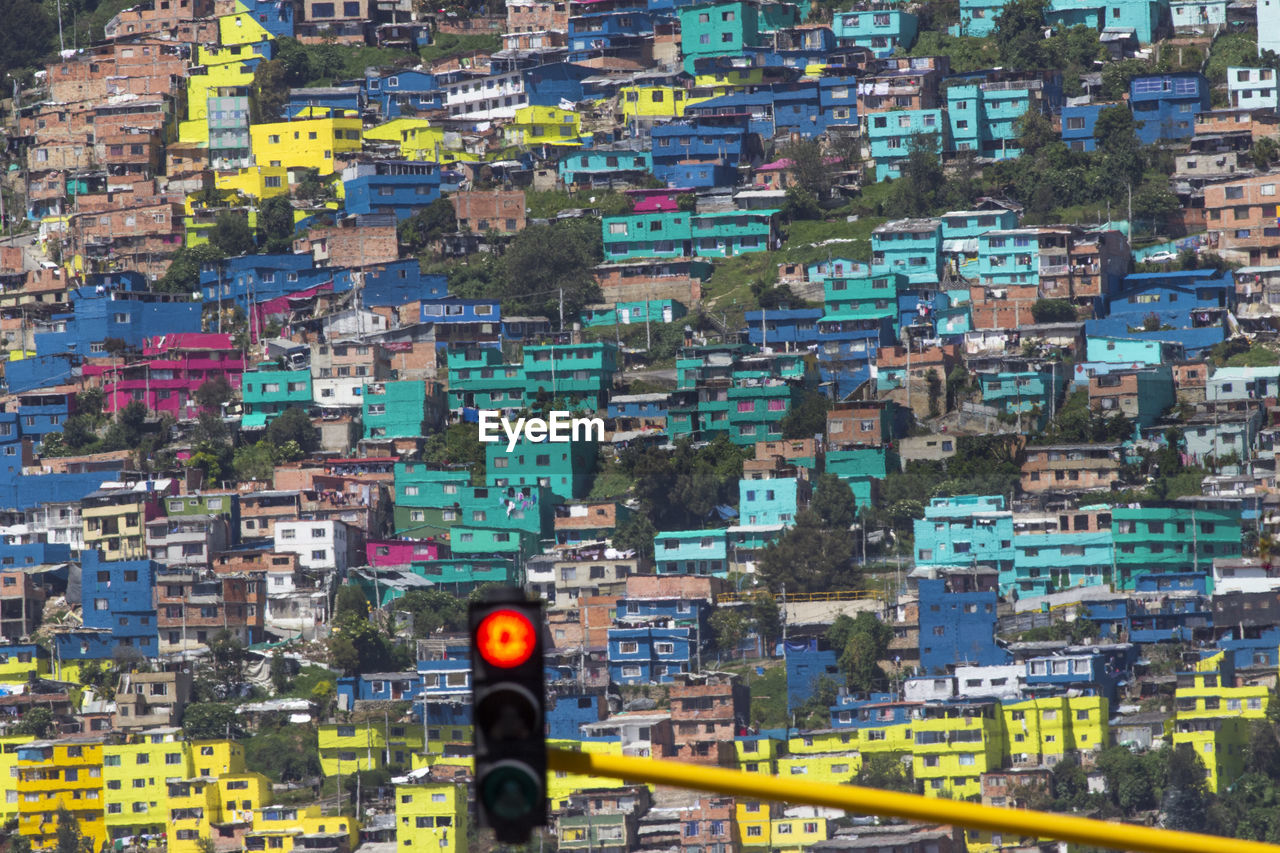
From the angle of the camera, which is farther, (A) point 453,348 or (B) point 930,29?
(B) point 930,29

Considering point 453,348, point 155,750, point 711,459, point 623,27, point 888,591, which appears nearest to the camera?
point 155,750

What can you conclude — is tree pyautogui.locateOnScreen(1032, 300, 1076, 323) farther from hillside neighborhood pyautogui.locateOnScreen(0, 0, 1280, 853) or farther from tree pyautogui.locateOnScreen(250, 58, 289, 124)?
tree pyautogui.locateOnScreen(250, 58, 289, 124)

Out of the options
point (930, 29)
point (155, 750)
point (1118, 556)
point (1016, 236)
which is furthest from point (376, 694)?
point (930, 29)

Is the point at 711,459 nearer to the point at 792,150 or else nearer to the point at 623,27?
the point at 792,150

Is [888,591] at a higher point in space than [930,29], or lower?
lower

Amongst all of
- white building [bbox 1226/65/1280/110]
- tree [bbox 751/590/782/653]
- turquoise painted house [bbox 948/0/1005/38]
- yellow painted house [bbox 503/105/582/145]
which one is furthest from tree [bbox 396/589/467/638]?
turquoise painted house [bbox 948/0/1005/38]

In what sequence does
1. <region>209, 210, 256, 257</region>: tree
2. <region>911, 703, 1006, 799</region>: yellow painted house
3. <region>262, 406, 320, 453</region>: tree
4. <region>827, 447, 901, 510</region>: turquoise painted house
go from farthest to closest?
<region>209, 210, 256, 257</region>: tree → <region>262, 406, 320, 453</region>: tree → <region>827, 447, 901, 510</region>: turquoise painted house → <region>911, 703, 1006, 799</region>: yellow painted house

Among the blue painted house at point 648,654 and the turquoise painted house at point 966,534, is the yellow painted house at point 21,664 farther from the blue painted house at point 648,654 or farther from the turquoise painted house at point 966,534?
the turquoise painted house at point 966,534
